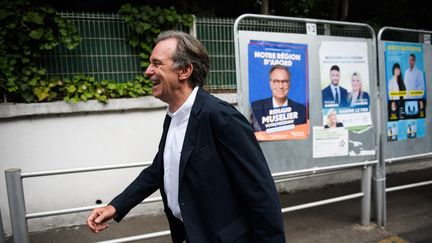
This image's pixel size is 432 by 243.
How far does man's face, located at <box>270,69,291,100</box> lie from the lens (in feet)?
10.3

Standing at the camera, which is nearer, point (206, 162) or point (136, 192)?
point (206, 162)

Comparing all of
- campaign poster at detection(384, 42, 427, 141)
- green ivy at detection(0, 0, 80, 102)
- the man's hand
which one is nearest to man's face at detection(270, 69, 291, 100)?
campaign poster at detection(384, 42, 427, 141)

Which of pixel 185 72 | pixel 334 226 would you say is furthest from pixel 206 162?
pixel 334 226

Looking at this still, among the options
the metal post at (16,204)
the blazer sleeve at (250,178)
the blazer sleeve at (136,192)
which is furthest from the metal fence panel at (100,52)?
the blazer sleeve at (250,178)

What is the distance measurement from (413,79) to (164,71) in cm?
354

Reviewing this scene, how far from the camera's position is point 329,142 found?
3537 millimetres

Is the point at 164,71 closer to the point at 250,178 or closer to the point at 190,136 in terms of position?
the point at 190,136

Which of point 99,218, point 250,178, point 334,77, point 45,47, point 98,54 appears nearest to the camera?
point 250,178

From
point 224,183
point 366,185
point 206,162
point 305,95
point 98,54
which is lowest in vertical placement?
point 366,185

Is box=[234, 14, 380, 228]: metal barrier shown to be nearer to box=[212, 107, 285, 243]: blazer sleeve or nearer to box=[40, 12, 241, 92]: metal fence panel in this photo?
box=[212, 107, 285, 243]: blazer sleeve

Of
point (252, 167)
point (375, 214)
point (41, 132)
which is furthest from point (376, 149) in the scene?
point (41, 132)

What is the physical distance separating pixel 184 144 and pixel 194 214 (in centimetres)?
33

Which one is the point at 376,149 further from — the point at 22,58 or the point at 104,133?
the point at 22,58

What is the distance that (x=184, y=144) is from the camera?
62.8 inches
